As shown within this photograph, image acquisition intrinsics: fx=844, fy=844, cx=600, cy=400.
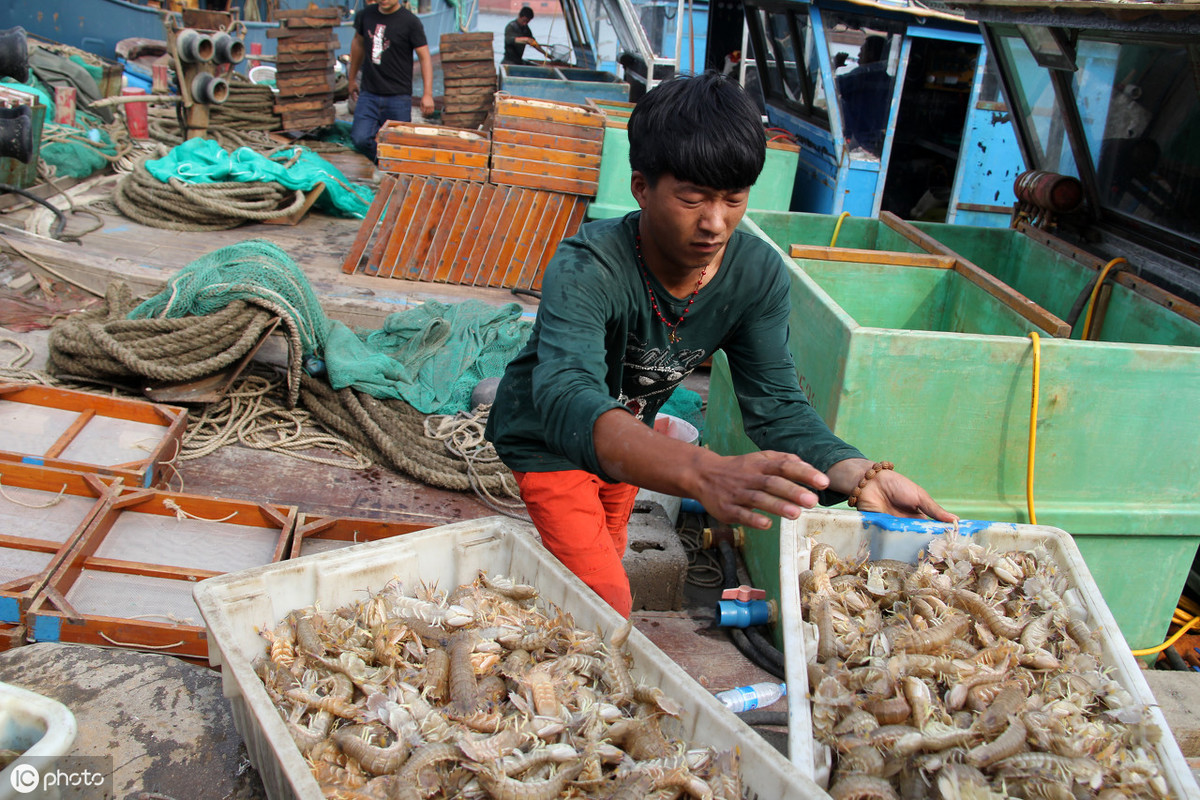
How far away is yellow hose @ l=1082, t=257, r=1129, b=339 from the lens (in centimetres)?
404

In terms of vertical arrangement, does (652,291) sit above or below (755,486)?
above

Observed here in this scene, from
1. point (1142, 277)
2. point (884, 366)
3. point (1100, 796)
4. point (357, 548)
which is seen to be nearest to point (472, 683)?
point (357, 548)

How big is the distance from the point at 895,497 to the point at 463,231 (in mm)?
5067

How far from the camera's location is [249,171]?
7391mm

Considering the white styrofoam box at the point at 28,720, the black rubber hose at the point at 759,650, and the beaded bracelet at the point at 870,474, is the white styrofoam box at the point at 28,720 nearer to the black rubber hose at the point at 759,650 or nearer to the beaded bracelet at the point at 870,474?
the beaded bracelet at the point at 870,474

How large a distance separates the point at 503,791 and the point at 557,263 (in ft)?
3.69

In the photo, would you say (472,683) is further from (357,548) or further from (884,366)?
(884,366)

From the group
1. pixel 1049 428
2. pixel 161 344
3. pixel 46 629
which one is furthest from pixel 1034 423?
pixel 161 344

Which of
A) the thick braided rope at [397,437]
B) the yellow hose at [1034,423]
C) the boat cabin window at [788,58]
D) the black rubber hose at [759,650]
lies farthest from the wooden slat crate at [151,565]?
the boat cabin window at [788,58]

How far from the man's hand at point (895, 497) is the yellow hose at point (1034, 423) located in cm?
90

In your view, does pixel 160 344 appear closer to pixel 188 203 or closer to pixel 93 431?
pixel 93 431

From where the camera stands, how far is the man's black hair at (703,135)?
1.78 meters

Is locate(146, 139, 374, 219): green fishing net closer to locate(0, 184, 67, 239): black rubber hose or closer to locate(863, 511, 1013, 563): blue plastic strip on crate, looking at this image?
locate(0, 184, 67, 239): black rubber hose

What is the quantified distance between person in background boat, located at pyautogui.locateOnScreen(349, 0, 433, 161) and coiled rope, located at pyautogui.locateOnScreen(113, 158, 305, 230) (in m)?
2.74
